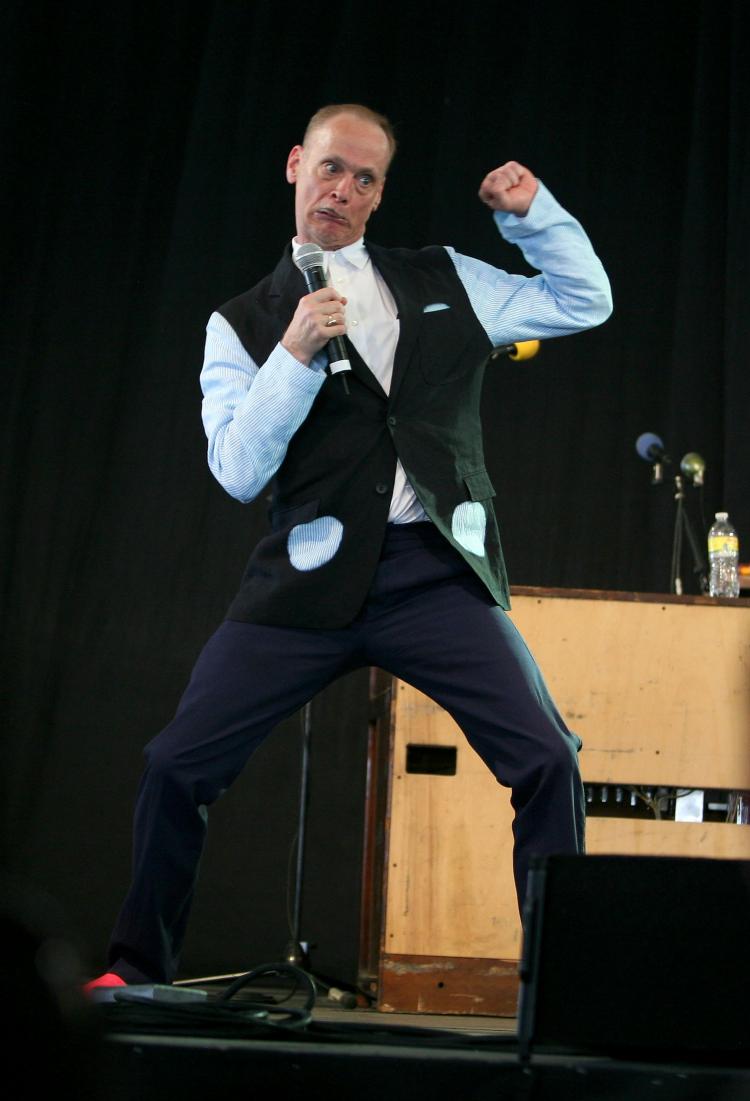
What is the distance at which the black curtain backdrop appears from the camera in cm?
457

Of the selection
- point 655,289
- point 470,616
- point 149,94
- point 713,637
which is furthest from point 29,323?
point 470,616

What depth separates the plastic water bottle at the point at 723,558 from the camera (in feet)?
13.2

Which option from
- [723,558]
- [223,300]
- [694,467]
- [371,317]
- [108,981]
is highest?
[223,300]

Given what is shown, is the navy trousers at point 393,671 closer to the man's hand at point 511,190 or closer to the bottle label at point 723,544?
the man's hand at point 511,190

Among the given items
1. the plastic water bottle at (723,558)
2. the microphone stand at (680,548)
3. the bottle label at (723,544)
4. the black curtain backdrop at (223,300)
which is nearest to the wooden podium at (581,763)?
the plastic water bottle at (723,558)

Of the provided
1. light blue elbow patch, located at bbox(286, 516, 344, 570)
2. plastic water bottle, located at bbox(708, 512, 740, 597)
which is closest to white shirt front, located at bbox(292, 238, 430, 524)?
light blue elbow patch, located at bbox(286, 516, 344, 570)

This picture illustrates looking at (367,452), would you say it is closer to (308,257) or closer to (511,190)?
(308,257)

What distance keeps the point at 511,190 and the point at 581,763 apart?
164 cm

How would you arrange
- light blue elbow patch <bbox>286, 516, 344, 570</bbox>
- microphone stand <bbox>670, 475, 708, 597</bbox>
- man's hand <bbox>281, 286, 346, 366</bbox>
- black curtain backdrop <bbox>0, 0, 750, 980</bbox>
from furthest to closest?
1. black curtain backdrop <bbox>0, 0, 750, 980</bbox>
2. microphone stand <bbox>670, 475, 708, 597</bbox>
3. light blue elbow patch <bbox>286, 516, 344, 570</bbox>
4. man's hand <bbox>281, 286, 346, 366</bbox>

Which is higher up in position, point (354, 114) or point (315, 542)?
point (354, 114)

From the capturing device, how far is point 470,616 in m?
2.25

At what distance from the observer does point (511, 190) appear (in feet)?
7.65

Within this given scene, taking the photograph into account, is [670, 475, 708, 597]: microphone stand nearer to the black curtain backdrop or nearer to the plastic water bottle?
the plastic water bottle

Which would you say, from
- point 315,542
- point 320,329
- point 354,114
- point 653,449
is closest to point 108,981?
point 315,542
